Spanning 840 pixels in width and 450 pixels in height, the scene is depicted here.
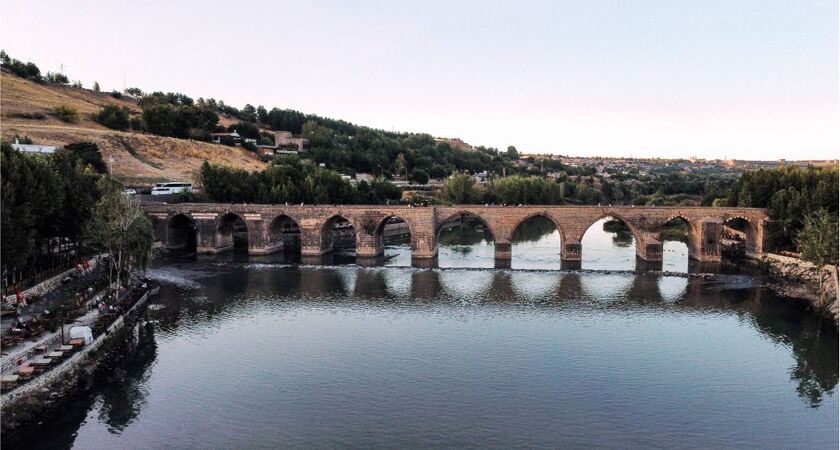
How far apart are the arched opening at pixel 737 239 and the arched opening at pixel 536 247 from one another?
1190 centimetres

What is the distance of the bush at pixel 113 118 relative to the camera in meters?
76.1

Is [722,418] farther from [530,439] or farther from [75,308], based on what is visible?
[75,308]

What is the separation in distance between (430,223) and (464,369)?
75.2ft

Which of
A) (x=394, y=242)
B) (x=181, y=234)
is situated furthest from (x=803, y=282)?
(x=181, y=234)

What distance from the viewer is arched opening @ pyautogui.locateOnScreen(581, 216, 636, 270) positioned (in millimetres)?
43219

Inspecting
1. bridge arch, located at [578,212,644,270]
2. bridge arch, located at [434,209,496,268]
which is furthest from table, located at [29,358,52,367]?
bridge arch, located at [578,212,644,270]

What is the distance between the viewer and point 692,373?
72.5ft

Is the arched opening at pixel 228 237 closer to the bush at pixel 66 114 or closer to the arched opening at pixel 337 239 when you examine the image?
the arched opening at pixel 337 239

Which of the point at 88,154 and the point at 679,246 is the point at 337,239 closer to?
the point at 88,154

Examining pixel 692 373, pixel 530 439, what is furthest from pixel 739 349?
pixel 530 439

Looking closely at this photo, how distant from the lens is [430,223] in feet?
147

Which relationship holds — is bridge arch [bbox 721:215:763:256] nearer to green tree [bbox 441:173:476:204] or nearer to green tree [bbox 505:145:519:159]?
green tree [bbox 441:173:476:204]

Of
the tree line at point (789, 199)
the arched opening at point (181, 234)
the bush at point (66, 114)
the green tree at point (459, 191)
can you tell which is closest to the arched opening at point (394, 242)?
the green tree at point (459, 191)

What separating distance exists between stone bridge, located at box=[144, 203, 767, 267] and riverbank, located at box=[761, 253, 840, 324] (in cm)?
365
